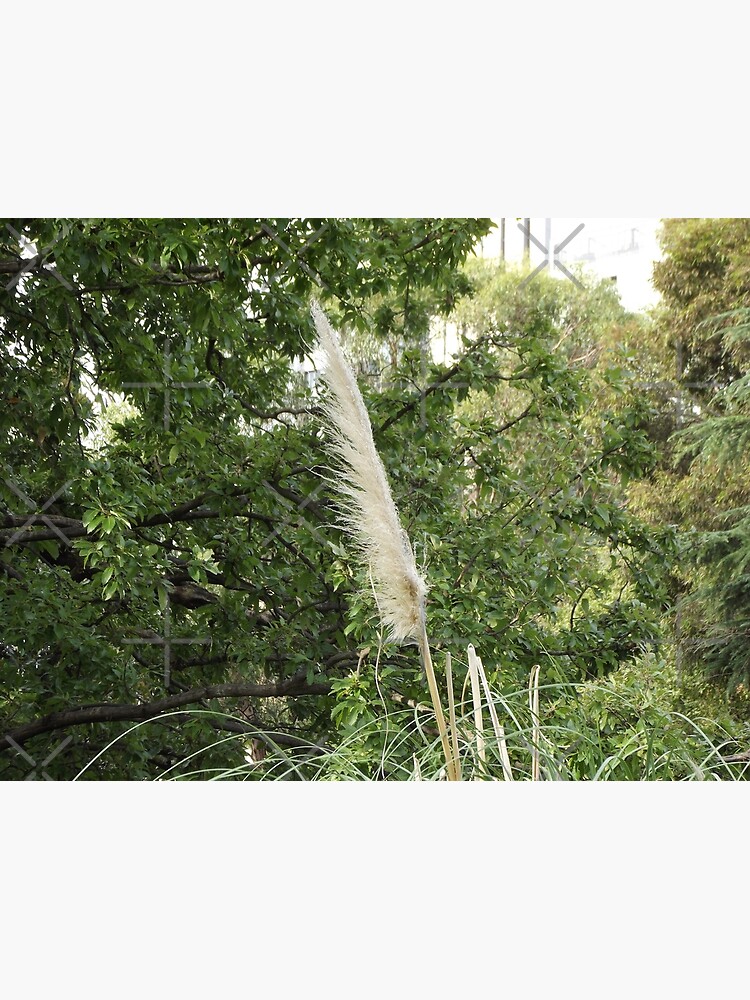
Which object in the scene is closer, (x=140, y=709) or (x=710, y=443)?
(x=140, y=709)

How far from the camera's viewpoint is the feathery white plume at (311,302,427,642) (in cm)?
88

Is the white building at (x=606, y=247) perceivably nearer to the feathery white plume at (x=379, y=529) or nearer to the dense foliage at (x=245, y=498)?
the dense foliage at (x=245, y=498)

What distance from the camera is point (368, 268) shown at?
240 cm

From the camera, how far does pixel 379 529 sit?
2.90 feet

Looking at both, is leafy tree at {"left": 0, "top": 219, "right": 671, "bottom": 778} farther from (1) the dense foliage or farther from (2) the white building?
(2) the white building

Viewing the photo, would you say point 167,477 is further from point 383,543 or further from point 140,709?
point 383,543

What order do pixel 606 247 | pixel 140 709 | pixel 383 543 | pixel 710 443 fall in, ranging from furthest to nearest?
pixel 606 247 < pixel 710 443 < pixel 140 709 < pixel 383 543

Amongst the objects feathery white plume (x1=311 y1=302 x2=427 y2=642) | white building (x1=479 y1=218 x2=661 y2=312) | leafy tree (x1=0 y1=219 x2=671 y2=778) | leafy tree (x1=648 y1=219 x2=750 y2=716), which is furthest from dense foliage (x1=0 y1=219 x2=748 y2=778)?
feathery white plume (x1=311 y1=302 x2=427 y2=642)

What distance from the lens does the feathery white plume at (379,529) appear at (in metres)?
0.88

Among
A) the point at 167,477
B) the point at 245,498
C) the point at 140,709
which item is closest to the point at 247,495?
the point at 245,498

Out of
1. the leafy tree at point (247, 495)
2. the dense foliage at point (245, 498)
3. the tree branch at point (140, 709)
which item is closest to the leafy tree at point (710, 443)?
the dense foliage at point (245, 498)

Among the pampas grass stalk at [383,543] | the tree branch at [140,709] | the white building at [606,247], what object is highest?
the white building at [606,247]
